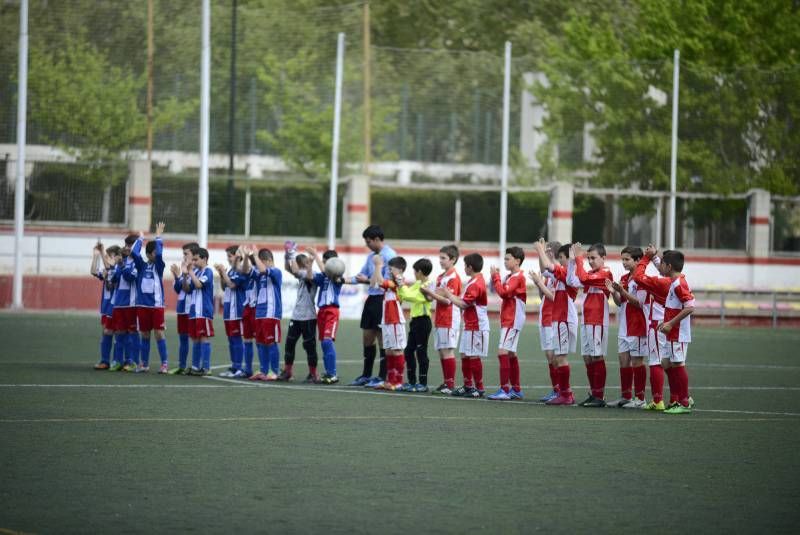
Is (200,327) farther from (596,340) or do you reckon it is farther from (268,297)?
(596,340)

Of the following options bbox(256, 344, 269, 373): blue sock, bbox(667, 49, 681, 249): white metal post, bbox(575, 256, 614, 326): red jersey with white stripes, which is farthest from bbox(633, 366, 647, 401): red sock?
bbox(667, 49, 681, 249): white metal post

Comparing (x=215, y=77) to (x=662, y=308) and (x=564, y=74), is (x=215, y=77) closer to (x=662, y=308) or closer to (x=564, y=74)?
(x=564, y=74)

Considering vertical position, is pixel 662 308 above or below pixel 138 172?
below

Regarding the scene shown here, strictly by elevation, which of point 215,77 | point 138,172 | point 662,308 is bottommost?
point 662,308

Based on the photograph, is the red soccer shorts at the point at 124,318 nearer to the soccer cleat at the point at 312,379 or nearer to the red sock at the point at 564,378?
the soccer cleat at the point at 312,379

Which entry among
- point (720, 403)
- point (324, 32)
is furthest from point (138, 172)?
point (720, 403)

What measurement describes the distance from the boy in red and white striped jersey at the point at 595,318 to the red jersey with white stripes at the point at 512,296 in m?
0.86

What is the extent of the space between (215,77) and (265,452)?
31504 millimetres

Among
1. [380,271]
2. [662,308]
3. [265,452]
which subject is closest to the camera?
[265,452]

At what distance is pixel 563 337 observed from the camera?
50.0 ft

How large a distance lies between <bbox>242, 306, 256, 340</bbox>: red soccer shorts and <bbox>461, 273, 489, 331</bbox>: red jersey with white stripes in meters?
3.42

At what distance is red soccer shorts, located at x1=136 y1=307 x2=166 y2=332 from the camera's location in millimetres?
→ 18422

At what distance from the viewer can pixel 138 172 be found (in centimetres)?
3912

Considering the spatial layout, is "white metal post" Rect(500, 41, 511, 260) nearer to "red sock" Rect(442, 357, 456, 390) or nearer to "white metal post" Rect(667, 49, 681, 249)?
"white metal post" Rect(667, 49, 681, 249)
